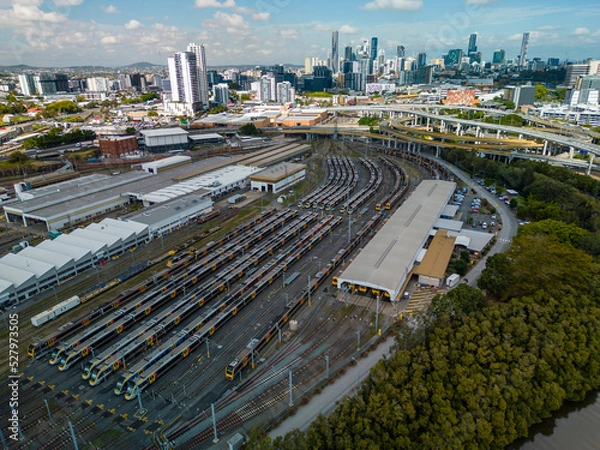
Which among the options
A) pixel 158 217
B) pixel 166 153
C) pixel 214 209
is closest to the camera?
pixel 158 217

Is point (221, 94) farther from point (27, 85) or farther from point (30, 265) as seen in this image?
point (30, 265)

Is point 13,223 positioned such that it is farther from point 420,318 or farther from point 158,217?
point 420,318

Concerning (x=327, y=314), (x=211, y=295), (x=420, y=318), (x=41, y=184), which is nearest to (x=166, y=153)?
(x=41, y=184)

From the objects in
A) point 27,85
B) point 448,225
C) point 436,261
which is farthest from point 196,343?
point 27,85

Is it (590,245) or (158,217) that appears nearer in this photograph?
(590,245)

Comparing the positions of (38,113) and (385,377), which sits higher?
(38,113)

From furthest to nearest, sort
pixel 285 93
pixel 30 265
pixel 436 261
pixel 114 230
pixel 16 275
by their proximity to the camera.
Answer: pixel 285 93 → pixel 114 230 → pixel 436 261 → pixel 30 265 → pixel 16 275
